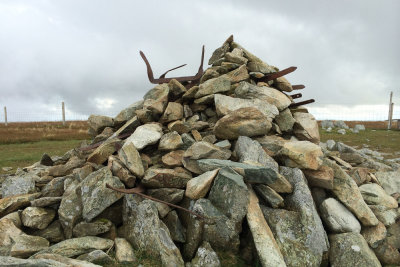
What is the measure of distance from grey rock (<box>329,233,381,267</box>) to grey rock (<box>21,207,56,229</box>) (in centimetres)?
580

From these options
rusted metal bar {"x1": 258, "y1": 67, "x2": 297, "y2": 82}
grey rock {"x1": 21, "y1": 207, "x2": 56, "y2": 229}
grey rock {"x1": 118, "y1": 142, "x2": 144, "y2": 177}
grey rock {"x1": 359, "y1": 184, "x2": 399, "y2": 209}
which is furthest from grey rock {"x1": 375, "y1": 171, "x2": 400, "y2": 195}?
grey rock {"x1": 21, "y1": 207, "x2": 56, "y2": 229}

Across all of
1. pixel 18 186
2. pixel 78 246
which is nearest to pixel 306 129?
pixel 78 246

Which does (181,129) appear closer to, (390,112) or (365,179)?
(365,179)

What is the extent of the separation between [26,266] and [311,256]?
447 cm

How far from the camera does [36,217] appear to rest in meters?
5.75

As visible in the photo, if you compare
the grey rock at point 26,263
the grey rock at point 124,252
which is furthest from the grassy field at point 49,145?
the grey rock at point 26,263

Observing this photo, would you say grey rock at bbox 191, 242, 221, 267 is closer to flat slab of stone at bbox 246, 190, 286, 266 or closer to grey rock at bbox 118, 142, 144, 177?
flat slab of stone at bbox 246, 190, 286, 266

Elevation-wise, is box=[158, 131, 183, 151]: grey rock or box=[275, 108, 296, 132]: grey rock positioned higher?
box=[275, 108, 296, 132]: grey rock

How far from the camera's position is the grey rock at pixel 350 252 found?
5027 mm

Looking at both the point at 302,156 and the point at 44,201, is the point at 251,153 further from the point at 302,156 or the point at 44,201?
the point at 44,201

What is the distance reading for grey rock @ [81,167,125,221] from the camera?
18.0 ft

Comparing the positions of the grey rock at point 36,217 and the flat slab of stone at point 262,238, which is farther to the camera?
the grey rock at point 36,217

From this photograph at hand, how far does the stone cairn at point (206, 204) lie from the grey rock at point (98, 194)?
0.9 inches

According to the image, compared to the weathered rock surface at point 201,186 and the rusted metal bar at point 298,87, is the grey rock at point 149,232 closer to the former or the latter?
the weathered rock surface at point 201,186
